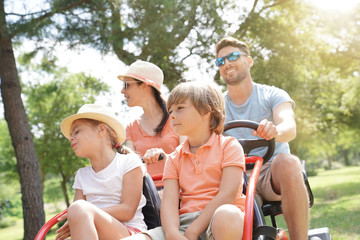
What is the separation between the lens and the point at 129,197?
8.20ft

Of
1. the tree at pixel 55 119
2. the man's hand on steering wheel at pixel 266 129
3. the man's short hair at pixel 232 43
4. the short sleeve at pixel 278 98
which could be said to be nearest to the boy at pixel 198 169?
the man's hand on steering wheel at pixel 266 129

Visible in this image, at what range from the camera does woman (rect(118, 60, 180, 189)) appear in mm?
A: 3506

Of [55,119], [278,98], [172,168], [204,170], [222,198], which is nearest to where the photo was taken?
[222,198]

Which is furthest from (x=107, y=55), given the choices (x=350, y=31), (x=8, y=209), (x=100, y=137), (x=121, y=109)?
(x=8, y=209)

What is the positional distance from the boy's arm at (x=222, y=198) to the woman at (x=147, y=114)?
50.5 inches

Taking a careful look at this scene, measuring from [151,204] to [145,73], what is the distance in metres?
1.38

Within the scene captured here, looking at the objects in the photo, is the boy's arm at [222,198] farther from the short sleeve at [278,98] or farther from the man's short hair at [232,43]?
the man's short hair at [232,43]

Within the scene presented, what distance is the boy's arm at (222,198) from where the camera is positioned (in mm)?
2086

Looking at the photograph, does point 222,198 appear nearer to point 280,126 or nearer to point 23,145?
point 280,126

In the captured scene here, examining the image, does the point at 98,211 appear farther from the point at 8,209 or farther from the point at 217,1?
the point at 8,209

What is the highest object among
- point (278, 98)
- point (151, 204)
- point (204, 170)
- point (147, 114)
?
point (147, 114)

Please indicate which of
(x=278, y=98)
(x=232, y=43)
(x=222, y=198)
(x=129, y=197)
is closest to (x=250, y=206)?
(x=222, y=198)

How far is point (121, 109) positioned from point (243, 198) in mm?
7659

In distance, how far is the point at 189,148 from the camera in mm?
2426
